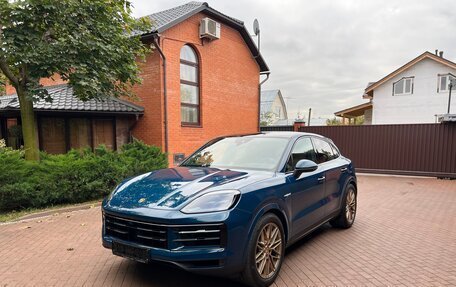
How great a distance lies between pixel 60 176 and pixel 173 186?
422cm

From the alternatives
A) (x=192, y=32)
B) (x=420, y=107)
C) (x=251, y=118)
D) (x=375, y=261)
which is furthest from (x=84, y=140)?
(x=420, y=107)

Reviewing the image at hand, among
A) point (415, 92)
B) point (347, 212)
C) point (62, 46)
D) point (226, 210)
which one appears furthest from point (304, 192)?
point (415, 92)

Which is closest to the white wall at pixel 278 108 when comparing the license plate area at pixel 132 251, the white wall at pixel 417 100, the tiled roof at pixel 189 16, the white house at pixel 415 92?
the white house at pixel 415 92

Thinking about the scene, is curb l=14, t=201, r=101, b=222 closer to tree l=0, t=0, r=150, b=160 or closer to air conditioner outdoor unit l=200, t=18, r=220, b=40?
tree l=0, t=0, r=150, b=160

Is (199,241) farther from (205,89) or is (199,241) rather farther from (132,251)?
(205,89)

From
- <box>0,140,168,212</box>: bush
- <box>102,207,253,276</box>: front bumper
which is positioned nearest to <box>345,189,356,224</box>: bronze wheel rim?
<box>102,207,253,276</box>: front bumper

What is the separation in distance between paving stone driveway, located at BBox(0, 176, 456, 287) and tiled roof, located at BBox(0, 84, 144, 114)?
380 cm

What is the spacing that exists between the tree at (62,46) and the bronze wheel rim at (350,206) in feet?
A: 17.8

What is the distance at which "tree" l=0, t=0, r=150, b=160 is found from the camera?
221 inches

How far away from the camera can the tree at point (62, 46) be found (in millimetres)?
5621

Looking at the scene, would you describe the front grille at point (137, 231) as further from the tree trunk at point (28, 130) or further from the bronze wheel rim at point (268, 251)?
the tree trunk at point (28, 130)

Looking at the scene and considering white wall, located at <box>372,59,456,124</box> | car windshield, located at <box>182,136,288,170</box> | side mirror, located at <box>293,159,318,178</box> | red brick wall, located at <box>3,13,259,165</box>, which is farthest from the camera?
white wall, located at <box>372,59,456,124</box>

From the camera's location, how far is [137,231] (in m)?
2.74

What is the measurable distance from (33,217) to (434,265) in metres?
6.41
